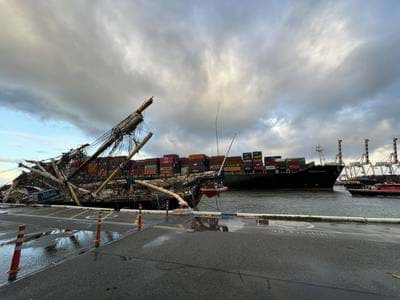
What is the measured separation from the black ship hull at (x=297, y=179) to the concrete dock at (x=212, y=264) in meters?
50.6

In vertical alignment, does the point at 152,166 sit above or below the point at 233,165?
above

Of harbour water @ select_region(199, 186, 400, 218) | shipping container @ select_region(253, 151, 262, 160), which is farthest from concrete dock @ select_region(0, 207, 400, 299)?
shipping container @ select_region(253, 151, 262, 160)

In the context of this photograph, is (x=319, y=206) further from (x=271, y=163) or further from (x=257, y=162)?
(x=257, y=162)

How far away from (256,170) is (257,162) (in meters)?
5.20

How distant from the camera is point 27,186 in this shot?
27.2m

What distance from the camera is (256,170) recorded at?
65.0 metres

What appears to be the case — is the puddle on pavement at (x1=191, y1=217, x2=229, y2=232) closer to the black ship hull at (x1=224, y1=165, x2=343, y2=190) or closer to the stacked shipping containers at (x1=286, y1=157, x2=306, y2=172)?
the black ship hull at (x1=224, y1=165, x2=343, y2=190)

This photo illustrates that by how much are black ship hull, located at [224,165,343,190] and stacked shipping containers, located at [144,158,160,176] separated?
31152 mm

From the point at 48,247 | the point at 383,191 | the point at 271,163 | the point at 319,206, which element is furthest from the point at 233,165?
the point at 48,247

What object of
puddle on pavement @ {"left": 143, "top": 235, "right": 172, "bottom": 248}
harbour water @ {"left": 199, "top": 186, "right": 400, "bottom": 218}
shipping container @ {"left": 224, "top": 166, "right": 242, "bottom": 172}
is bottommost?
harbour water @ {"left": 199, "top": 186, "right": 400, "bottom": 218}

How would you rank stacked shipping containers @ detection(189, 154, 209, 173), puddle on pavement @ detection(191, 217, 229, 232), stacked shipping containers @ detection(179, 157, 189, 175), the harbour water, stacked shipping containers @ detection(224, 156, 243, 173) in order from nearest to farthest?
1. puddle on pavement @ detection(191, 217, 229, 232)
2. the harbour water
3. stacked shipping containers @ detection(224, 156, 243, 173)
4. stacked shipping containers @ detection(189, 154, 209, 173)
5. stacked shipping containers @ detection(179, 157, 189, 175)

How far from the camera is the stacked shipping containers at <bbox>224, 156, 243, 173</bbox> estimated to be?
6813 cm

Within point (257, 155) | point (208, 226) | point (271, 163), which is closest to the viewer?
point (208, 226)

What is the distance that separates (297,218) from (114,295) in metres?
9.66
